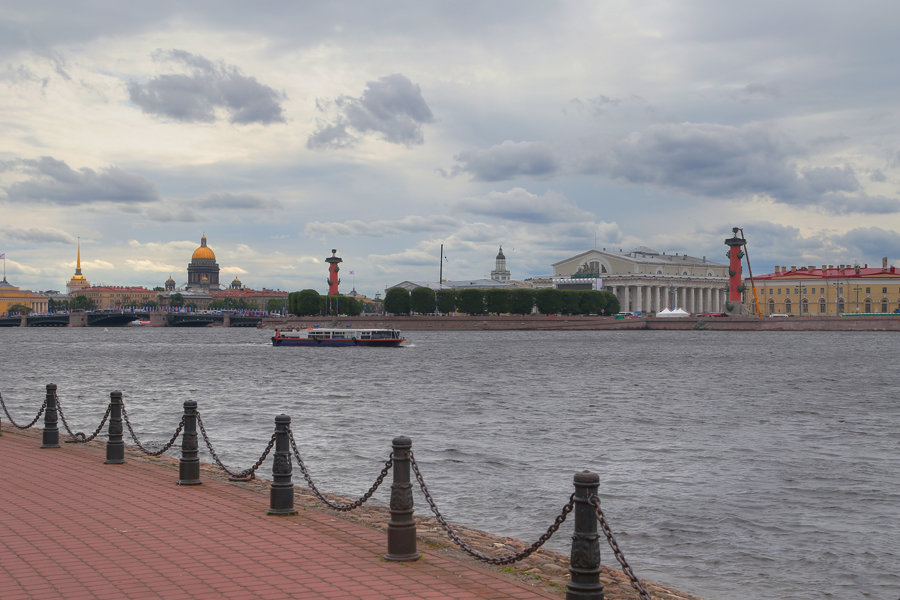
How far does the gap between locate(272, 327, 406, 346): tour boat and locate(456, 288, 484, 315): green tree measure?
129 ft

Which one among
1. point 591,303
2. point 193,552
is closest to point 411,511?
point 193,552

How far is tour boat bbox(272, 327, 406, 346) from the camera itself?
75.1 m

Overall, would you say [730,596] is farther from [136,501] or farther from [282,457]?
[136,501]

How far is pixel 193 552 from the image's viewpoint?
712 cm

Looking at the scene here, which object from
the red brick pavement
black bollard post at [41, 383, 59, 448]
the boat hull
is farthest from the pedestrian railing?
the boat hull

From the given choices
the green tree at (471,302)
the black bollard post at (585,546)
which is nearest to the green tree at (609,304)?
the green tree at (471,302)

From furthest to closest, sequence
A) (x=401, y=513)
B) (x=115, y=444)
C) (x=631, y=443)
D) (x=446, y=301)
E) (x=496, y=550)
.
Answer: (x=446, y=301) → (x=631, y=443) → (x=115, y=444) → (x=496, y=550) → (x=401, y=513)

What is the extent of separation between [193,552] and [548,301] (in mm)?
112026

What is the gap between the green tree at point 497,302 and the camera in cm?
11719

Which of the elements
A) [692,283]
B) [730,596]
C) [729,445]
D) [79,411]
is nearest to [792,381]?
[729,445]

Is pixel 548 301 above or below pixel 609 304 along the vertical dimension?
above

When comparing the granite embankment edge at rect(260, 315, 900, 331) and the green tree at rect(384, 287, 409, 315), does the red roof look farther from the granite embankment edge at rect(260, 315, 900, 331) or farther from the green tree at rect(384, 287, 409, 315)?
the green tree at rect(384, 287, 409, 315)

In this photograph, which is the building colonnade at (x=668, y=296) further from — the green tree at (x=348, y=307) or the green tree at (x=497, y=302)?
the green tree at (x=348, y=307)

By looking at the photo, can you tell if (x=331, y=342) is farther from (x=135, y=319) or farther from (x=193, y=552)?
(x=193, y=552)
